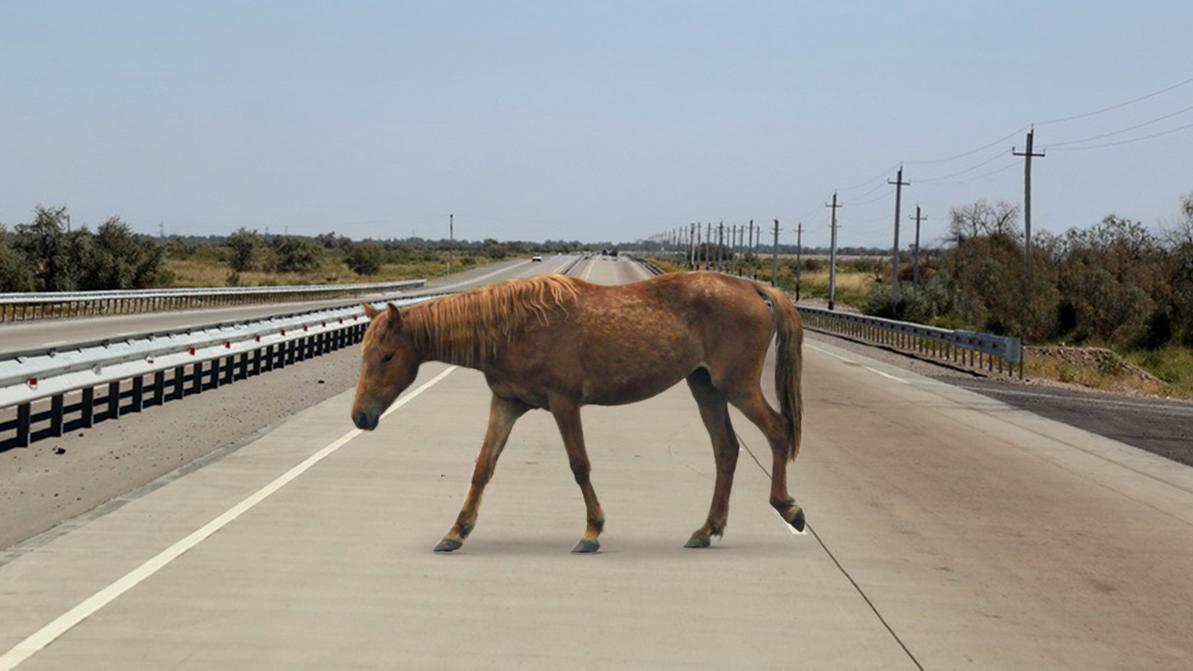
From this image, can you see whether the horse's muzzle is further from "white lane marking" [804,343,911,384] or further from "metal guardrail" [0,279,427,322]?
"metal guardrail" [0,279,427,322]

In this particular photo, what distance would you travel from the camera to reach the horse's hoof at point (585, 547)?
8177mm

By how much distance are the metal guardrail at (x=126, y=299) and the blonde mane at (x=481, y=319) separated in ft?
111

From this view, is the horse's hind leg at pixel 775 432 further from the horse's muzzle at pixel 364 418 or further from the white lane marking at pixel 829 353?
the white lane marking at pixel 829 353

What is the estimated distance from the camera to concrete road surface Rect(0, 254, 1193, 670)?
246 inches

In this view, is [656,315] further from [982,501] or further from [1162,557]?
[982,501]

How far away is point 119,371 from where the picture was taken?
15719mm

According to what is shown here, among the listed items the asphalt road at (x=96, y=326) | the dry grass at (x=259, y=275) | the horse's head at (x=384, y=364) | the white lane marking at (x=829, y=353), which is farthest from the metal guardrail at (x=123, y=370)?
the dry grass at (x=259, y=275)

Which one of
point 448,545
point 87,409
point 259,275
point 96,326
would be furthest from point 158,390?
point 259,275

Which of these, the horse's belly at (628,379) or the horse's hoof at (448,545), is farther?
the horse's hoof at (448,545)

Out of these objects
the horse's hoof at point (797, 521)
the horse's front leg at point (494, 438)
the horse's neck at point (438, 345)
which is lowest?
the horse's hoof at point (797, 521)

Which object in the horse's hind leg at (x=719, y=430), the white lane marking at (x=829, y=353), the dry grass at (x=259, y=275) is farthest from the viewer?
the dry grass at (x=259, y=275)

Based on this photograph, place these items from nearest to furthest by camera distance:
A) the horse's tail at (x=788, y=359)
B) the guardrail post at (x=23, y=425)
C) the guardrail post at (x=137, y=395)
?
the horse's tail at (x=788, y=359)
the guardrail post at (x=23, y=425)
the guardrail post at (x=137, y=395)

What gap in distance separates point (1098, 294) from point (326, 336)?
126 feet

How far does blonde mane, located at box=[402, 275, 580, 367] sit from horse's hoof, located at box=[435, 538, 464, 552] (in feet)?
4.06
